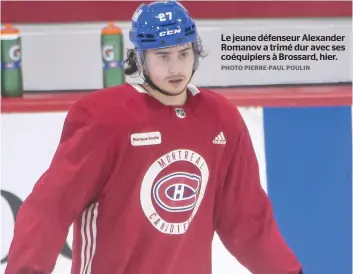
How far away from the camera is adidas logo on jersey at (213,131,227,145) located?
1718 millimetres

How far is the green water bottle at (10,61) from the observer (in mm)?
2523

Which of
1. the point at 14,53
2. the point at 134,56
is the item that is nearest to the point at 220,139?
the point at 134,56

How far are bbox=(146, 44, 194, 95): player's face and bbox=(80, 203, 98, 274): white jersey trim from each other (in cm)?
28

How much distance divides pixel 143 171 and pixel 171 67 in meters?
0.21

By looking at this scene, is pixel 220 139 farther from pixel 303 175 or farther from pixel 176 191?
pixel 303 175

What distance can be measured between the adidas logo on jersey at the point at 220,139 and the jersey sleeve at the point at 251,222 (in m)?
0.08

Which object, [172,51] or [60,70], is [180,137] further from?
[60,70]

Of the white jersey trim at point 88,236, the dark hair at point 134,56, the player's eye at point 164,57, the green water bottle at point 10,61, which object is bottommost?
the white jersey trim at point 88,236

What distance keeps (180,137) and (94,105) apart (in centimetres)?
18

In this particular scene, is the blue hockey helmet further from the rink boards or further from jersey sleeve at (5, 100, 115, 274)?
the rink boards

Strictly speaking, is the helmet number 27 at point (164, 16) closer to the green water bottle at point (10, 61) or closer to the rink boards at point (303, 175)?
the rink boards at point (303, 175)

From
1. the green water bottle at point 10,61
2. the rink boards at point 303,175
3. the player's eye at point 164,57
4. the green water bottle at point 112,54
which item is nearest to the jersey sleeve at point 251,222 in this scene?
the player's eye at point 164,57

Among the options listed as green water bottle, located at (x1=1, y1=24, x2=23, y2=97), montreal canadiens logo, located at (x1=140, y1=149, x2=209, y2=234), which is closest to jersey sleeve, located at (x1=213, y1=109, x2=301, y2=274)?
montreal canadiens logo, located at (x1=140, y1=149, x2=209, y2=234)

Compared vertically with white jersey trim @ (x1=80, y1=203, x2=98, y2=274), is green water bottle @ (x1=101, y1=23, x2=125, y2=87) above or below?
above
